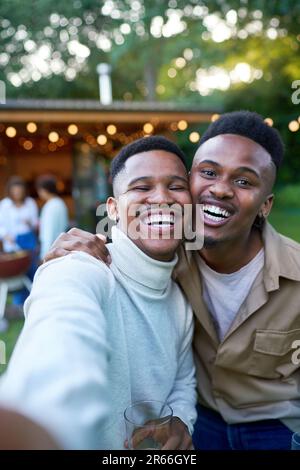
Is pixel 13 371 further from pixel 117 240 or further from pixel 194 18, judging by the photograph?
pixel 194 18

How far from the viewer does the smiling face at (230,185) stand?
5.86ft

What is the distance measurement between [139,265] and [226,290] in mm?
581

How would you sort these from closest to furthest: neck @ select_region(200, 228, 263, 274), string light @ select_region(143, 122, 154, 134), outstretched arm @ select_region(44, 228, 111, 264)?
outstretched arm @ select_region(44, 228, 111, 264) < neck @ select_region(200, 228, 263, 274) < string light @ select_region(143, 122, 154, 134)

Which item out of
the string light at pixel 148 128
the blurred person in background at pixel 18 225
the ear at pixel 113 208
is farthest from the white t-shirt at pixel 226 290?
the string light at pixel 148 128

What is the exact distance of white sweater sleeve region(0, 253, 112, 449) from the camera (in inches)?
28.0

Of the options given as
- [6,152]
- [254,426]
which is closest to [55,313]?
[254,426]

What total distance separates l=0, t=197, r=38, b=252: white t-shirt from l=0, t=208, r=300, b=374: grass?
1.29m

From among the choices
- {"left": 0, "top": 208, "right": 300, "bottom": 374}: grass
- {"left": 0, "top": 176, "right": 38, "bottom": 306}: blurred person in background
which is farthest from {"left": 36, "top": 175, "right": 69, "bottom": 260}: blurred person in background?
{"left": 0, "top": 208, "right": 300, "bottom": 374}: grass

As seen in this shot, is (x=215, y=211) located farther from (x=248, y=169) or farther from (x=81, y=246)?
(x=81, y=246)

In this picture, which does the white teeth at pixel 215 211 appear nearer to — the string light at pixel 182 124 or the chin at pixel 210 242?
the chin at pixel 210 242

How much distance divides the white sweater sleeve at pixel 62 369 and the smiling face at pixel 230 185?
86 cm

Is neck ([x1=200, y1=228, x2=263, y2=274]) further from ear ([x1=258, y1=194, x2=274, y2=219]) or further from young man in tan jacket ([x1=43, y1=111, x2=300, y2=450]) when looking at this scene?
ear ([x1=258, y1=194, x2=274, y2=219])

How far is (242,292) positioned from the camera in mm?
1927
